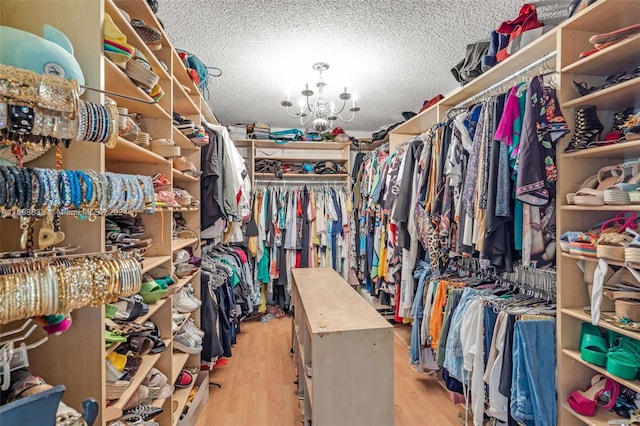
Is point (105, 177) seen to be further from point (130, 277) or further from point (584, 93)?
point (584, 93)

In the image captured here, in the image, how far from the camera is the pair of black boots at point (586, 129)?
1.41 metres

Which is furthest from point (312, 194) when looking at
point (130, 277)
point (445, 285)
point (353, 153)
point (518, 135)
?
point (130, 277)

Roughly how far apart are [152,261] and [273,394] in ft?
5.03

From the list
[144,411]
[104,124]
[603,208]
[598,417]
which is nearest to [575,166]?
[603,208]

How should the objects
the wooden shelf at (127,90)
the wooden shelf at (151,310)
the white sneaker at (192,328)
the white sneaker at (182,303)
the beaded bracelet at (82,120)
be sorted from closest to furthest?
the beaded bracelet at (82,120), the wooden shelf at (127,90), the wooden shelf at (151,310), the white sneaker at (182,303), the white sneaker at (192,328)

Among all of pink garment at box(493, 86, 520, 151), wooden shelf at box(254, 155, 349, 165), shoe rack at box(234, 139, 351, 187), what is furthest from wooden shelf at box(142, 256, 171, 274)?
wooden shelf at box(254, 155, 349, 165)

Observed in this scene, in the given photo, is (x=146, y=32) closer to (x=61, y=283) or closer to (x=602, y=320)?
(x=61, y=283)

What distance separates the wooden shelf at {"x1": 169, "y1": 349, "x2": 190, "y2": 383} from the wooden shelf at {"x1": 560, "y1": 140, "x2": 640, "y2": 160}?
7.14 ft

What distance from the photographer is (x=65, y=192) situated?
609mm

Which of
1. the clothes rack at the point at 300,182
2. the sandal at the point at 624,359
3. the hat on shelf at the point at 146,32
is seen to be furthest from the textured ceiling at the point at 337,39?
the sandal at the point at 624,359

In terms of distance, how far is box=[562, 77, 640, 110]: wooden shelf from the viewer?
48.2 inches

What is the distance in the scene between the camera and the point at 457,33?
220cm

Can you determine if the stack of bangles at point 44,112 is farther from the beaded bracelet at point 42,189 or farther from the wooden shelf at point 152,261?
the wooden shelf at point 152,261

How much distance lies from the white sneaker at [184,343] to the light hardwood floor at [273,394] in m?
0.51
